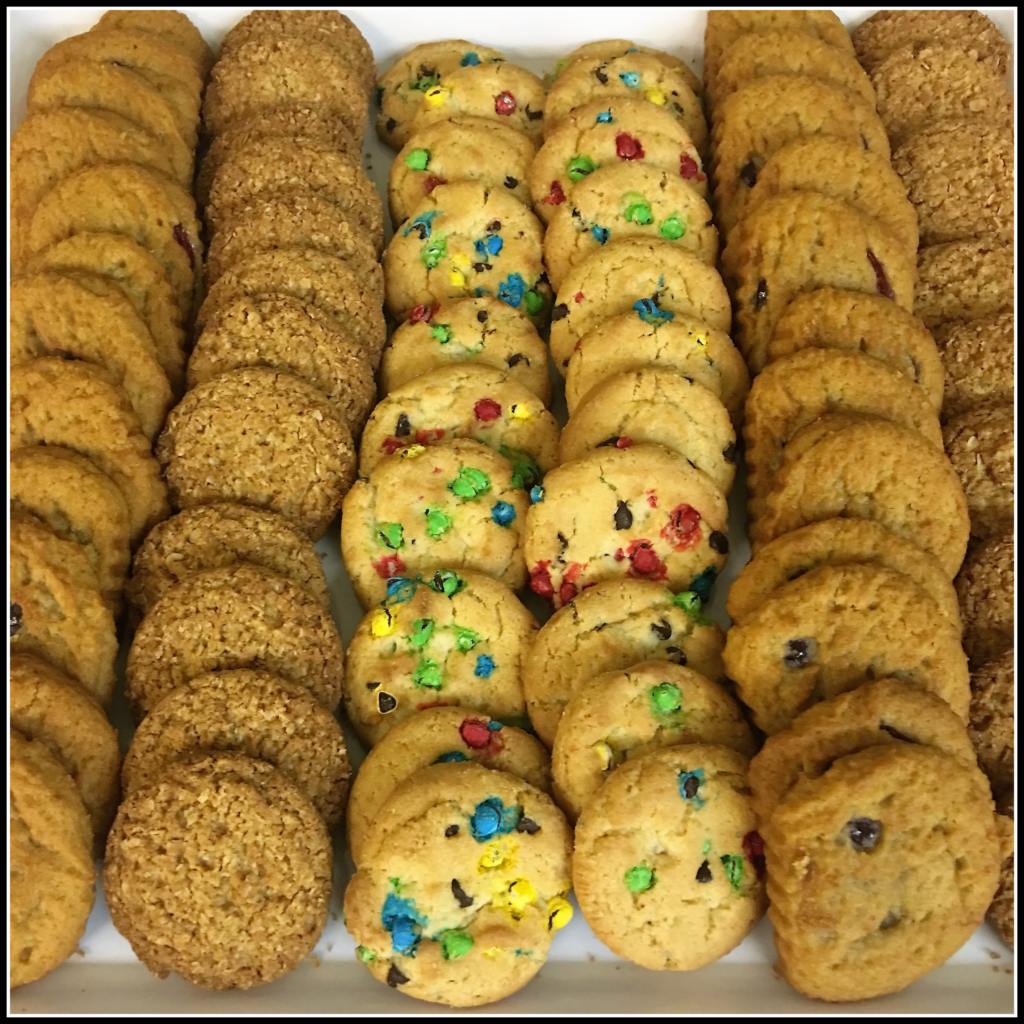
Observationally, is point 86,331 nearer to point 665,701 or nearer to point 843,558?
point 665,701

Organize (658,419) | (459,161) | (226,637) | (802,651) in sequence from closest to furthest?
(802,651) < (226,637) < (658,419) < (459,161)

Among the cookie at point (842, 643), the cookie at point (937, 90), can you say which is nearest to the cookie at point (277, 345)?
the cookie at point (842, 643)

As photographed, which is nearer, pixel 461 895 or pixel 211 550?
pixel 461 895

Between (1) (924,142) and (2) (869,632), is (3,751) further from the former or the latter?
(1) (924,142)

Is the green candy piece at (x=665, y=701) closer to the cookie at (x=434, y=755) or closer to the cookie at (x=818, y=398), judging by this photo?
the cookie at (x=434, y=755)

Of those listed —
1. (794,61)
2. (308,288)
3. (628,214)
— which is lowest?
(308,288)

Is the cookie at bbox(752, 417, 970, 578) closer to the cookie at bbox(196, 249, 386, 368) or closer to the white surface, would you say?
the white surface

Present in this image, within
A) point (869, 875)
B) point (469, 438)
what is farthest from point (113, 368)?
point (869, 875)

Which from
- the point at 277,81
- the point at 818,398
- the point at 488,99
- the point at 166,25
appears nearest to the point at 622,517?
the point at 818,398
